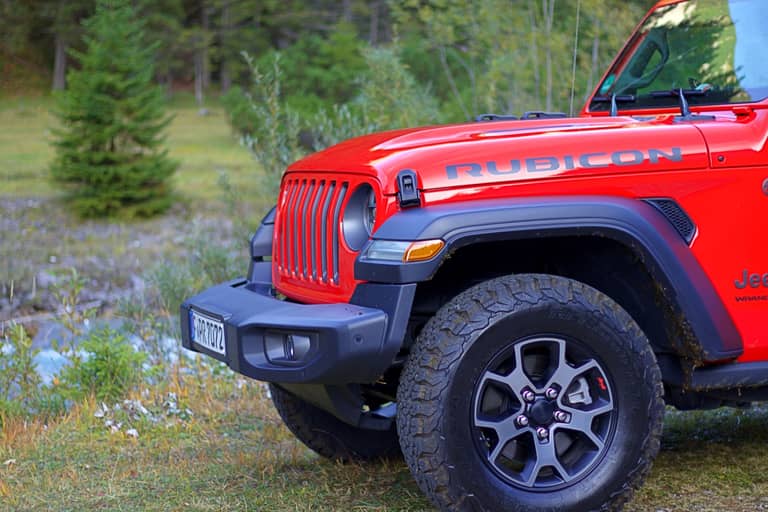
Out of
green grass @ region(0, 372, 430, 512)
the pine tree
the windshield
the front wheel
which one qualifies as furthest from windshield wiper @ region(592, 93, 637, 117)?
the pine tree

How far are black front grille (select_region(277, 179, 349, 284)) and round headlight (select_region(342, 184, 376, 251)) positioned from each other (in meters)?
0.05

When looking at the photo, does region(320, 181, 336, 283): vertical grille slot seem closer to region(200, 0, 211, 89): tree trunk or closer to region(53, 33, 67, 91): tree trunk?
region(53, 33, 67, 91): tree trunk

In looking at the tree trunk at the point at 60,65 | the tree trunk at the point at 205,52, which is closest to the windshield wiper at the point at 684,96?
the tree trunk at the point at 60,65

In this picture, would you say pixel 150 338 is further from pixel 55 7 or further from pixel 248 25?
pixel 248 25

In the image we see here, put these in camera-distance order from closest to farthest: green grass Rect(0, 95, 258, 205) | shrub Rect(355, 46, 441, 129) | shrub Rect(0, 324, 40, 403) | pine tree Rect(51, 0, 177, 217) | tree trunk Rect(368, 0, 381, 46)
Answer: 1. shrub Rect(0, 324, 40, 403)
2. shrub Rect(355, 46, 441, 129)
3. pine tree Rect(51, 0, 177, 217)
4. green grass Rect(0, 95, 258, 205)
5. tree trunk Rect(368, 0, 381, 46)

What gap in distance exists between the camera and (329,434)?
4500 mm

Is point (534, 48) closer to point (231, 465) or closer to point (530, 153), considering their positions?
point (231, 465)

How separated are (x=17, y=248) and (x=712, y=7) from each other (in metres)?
13.6

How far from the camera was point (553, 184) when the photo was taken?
3504 millimetres

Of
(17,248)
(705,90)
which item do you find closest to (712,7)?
(705,90)

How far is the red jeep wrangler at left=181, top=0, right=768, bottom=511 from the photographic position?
11.0 ft

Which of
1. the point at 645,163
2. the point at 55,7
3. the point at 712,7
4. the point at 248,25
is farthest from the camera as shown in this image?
the point at 248,25

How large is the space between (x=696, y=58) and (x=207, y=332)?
2454mm

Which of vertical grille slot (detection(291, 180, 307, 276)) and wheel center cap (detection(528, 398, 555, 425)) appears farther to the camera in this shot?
vertical grille slot (detection(291, 180, 307, 276))
